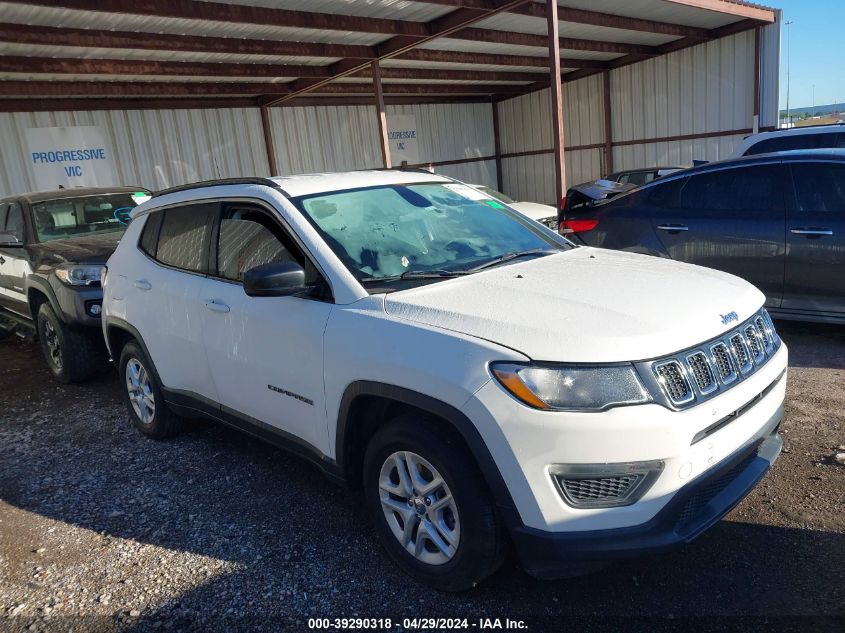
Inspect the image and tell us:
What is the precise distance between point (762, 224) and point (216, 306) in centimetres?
447

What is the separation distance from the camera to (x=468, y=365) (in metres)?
2.36

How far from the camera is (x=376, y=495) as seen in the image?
2.90 metres

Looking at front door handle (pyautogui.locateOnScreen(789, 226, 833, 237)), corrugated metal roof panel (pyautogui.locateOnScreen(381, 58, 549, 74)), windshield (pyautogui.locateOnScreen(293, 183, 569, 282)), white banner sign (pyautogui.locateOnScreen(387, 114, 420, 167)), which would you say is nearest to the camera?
windshield (pyautogui.locateOnScreen(293, 183, 569, 282))

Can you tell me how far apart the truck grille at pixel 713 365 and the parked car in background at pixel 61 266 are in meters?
5.10

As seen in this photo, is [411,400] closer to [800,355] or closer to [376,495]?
[376,495]

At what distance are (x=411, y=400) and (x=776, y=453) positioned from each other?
1606mm

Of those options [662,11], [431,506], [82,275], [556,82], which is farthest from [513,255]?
[662,11]

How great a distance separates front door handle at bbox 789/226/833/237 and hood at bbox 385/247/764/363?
2.62 meters

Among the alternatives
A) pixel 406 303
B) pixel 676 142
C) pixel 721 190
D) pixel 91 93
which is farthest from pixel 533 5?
pixel 406 303

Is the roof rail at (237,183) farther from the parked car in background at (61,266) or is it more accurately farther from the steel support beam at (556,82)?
the steel support beam at (556,82)

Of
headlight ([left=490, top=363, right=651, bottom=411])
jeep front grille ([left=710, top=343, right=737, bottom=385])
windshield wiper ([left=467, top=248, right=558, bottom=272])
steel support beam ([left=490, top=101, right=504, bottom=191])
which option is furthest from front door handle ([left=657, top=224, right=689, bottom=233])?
steel support beam ([left=490, top=101, right=504, bottom=191])

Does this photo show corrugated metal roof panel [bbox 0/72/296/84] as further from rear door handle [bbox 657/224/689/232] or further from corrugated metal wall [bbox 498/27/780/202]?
rear door handle [bbox 657/224/689/232]

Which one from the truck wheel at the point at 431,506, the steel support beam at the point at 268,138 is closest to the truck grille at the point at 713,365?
the truck wheel at the point at 431,506

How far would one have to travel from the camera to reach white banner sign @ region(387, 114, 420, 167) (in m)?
20.0
